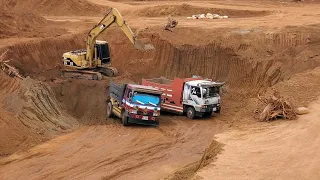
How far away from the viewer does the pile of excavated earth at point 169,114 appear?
651 inches

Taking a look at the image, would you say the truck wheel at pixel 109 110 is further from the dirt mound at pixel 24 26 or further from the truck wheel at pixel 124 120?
the dirt mound at pixel 24 26

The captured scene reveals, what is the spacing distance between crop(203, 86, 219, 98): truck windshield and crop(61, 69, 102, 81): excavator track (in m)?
6.90

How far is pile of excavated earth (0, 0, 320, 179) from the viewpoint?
16.5 meters

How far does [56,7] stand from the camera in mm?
53625

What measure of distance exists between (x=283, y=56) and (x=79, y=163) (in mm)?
17997

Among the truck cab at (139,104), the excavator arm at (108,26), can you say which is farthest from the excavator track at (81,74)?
the truck cab at (139,104)

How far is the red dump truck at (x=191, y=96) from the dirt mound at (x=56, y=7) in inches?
1072

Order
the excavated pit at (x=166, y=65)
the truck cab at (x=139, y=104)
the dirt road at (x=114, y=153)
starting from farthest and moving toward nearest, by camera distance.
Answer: the excavated pit at (x=166, y=65) → the truck cab at (x=139, y=104) → the dirt road at (x=114, y=153)

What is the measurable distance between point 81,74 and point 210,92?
27.4 feet

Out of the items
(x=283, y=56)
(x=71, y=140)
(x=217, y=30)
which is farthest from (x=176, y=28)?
(x=71, y=140)

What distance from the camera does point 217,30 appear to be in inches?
1453

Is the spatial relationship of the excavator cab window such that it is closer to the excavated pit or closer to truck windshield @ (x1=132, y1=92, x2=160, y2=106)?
the excavated pit

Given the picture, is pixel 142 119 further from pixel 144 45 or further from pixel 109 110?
pixel 144 45

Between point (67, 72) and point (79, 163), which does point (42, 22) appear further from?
point (79, 163)
